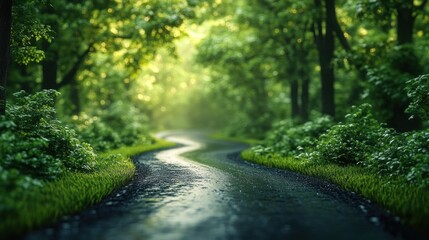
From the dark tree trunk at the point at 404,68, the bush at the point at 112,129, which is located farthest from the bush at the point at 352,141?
the bush at the point at 112,129

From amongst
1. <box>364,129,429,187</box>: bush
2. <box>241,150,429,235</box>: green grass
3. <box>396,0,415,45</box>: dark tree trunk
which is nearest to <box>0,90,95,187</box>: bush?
<box>241,150,429,235</box>: green grass

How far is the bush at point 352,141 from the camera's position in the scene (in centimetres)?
1237

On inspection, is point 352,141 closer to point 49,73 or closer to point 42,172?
point 42,172

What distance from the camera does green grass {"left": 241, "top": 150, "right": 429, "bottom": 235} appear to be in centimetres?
678

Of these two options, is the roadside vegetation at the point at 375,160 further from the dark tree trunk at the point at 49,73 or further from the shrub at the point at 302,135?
the dark tree trunk at the point at 49,73

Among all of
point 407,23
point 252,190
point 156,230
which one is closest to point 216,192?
point 252,190

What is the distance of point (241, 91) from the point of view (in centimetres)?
3931

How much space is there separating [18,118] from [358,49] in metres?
13.7

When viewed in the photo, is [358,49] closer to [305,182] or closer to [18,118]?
[305,182]

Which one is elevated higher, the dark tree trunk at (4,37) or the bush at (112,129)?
the dark tree trunk at (4,37)

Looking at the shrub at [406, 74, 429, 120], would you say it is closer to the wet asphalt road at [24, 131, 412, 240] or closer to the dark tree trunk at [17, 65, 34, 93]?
the wet asphalt road at [24, 131, 412, 240]

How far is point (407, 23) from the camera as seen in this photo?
17.3 m

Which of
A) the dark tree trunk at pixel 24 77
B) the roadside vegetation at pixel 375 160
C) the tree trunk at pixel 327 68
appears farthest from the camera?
the dark tree trunk at pixel 24 77

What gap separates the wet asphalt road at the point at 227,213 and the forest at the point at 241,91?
48 cm
